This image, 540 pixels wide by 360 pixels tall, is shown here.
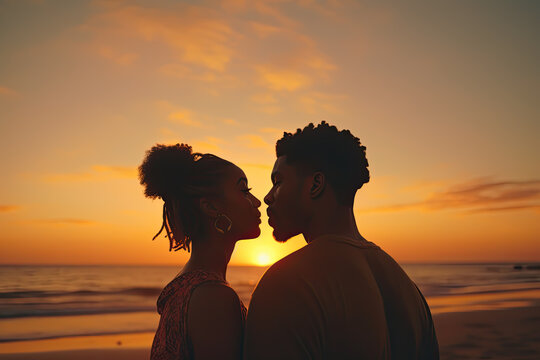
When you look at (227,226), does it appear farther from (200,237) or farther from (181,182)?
(181,182)

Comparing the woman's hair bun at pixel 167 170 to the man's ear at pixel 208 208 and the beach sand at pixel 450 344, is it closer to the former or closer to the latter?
the man's ear at pixel 208 208

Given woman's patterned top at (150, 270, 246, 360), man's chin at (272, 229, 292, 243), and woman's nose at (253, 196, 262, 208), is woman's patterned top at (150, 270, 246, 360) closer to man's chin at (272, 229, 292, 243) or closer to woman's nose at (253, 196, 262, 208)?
man's chin at (272, 229, 292, 243)

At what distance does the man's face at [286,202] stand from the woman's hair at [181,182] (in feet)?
2.18

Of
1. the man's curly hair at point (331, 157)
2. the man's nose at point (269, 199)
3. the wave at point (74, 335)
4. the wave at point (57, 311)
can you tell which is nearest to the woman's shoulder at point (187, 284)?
the man's nose at point (269, 199)

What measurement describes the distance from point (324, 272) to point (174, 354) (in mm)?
1026

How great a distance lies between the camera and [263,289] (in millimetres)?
1705

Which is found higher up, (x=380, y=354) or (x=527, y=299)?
(x=380, y=354)

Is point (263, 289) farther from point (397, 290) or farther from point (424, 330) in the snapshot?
point (424, 330)

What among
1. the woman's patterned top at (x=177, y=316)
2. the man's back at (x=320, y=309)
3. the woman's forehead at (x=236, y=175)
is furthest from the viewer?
the woman's forehead at (x=236, y=175)

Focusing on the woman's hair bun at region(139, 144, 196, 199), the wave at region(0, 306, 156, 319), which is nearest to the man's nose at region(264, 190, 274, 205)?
the woman's hair bun at region(139, 144, 196, 199)

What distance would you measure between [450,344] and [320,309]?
11.6 meters

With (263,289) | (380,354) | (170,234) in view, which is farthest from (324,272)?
(170,234)

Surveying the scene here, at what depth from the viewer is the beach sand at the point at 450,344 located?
10195 mm

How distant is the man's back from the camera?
1.65m
